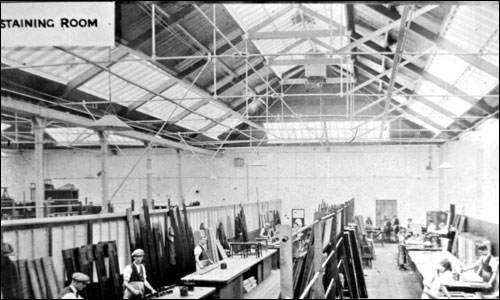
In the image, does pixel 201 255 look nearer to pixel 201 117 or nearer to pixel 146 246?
pixel 146 246

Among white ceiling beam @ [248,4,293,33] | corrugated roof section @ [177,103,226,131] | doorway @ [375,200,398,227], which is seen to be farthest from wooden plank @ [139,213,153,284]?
doorway @ [375,200,398,227]

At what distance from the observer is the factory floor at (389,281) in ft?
37.6

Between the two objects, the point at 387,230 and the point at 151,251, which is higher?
the point at 151,251

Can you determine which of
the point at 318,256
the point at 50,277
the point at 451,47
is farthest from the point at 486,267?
the point at 50,277

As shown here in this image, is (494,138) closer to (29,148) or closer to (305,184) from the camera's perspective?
(305,184)

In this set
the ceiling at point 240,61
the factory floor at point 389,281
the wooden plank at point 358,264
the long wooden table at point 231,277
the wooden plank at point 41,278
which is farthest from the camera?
the factory floor at point 389,281

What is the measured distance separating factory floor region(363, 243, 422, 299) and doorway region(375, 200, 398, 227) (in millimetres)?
5803

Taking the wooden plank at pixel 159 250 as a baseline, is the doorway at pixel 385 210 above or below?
below

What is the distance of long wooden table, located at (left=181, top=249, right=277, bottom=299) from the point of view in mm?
7398

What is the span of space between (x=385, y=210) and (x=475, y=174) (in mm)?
5630

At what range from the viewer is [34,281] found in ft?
18.0

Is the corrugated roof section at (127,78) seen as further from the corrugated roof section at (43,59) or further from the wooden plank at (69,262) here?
the wooden plank at (69,262)

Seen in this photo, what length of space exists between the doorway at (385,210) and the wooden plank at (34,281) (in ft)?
63.4

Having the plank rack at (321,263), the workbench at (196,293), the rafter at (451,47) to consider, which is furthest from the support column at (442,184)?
the workbench at (196,293)
